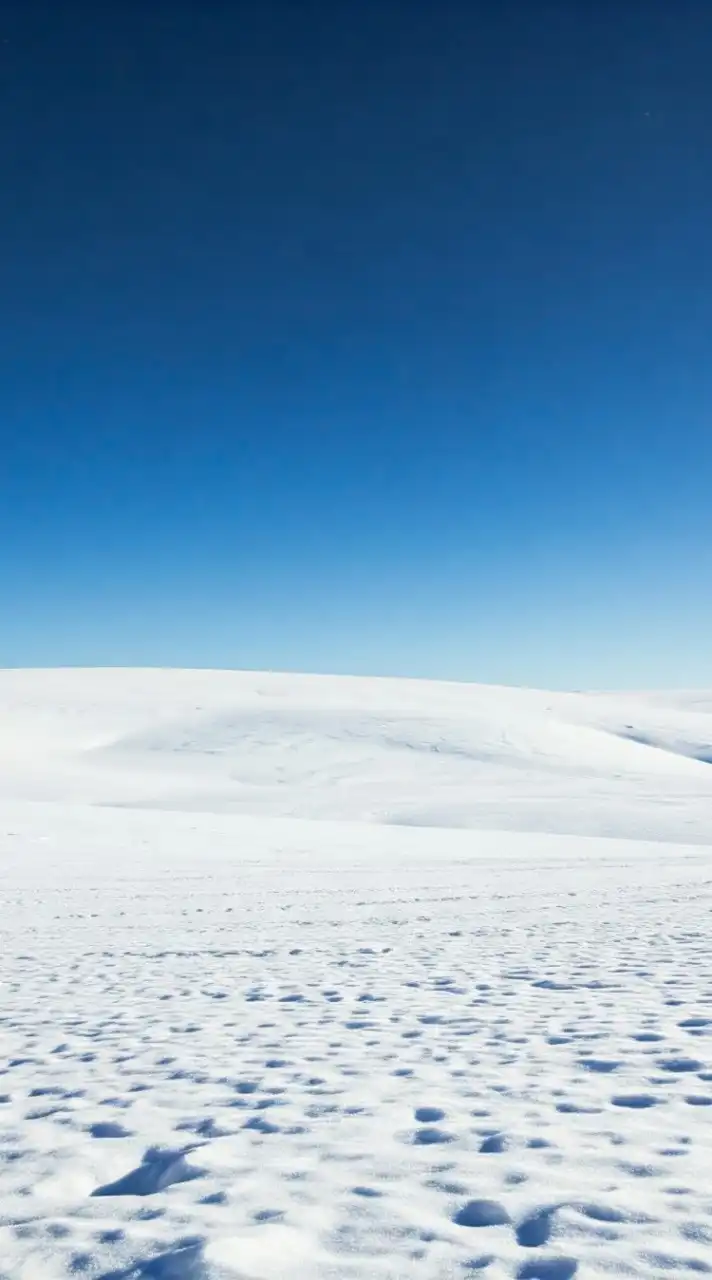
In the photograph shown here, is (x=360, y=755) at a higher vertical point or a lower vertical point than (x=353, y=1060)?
lower

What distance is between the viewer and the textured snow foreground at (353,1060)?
3.89 metres

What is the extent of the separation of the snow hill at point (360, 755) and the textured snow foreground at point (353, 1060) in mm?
8825

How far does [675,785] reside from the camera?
42656mm

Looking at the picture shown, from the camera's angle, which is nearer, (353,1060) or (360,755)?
(353,1060)

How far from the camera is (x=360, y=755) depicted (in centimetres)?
4819

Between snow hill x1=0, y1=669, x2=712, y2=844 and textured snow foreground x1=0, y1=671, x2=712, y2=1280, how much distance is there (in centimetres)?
882

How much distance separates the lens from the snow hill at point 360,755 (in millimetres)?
36219

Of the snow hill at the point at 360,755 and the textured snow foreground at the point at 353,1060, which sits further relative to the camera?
the snow hill at the point at 360,755

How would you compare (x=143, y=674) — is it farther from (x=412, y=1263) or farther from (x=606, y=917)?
(x=412, y=1263)

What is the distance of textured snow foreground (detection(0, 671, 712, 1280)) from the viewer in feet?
12.8

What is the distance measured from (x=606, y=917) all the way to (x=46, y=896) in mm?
11932

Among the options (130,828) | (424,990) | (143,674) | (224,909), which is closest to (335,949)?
(424,990)

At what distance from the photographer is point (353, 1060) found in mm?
6801

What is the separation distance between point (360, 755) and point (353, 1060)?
136ft
